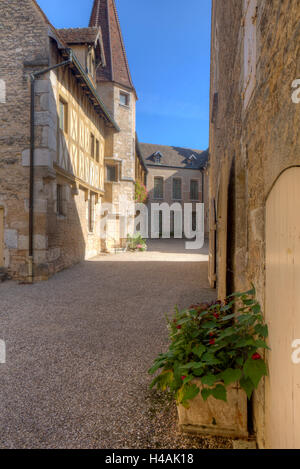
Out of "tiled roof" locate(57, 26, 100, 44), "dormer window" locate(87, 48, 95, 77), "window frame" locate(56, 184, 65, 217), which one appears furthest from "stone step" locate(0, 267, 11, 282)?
"tiled roof" locate(57, 26, 100, 44)

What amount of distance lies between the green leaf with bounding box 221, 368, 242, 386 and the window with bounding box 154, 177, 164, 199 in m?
26.6

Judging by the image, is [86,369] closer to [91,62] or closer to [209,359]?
[209,359]

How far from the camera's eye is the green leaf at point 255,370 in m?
1.46

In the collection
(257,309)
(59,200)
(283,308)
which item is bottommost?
(257,309)

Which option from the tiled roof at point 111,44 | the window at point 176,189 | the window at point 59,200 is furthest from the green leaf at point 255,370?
the window at point 176,189

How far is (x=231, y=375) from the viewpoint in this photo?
5.21 ft

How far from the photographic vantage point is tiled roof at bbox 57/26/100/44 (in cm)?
970

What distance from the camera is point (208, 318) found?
2.39m

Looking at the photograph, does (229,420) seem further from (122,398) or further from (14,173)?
(14,173)

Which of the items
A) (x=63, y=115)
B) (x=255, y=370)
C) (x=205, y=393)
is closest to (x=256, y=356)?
(x=255, y=370)

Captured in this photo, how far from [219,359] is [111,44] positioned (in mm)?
17031

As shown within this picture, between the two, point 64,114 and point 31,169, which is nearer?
point 31,169

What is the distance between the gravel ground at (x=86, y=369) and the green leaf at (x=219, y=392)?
1.35 ft
